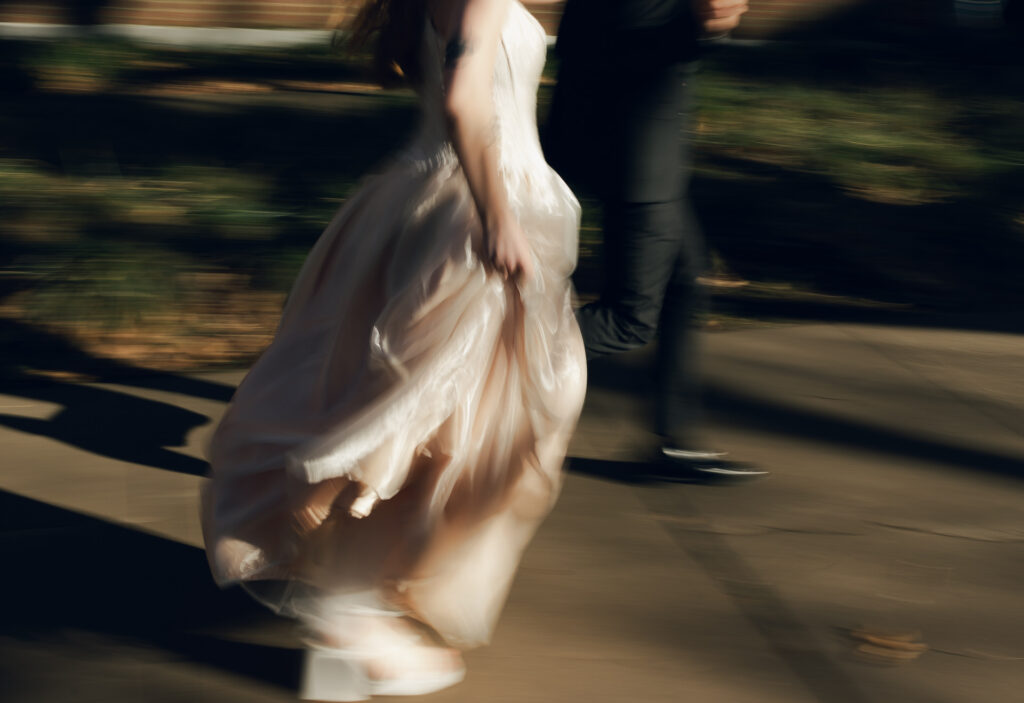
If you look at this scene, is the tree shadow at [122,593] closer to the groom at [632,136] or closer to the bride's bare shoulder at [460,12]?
the groom at [632,136]

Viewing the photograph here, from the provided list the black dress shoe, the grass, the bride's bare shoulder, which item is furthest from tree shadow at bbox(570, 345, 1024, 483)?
the bride's bare shoulder

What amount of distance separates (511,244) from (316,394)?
22.4 inches

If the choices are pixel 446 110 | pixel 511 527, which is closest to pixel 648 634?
pixel 511 527

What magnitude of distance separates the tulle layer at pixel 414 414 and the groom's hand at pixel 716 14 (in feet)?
2.86

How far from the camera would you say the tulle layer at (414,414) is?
2.52 m

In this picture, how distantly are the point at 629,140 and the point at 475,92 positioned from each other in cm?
113

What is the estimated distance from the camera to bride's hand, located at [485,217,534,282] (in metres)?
2.46

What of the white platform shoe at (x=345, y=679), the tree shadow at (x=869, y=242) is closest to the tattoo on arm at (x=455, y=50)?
the white platform shoe at (x=345, y=679)

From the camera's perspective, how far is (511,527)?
8.80 feet

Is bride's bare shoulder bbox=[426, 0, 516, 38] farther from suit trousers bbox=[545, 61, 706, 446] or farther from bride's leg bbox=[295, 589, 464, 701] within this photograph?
bride's leg bbox=[295, 589, 464, 701]

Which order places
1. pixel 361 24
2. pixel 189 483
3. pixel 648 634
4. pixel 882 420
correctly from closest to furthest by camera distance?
pixel 361 24 < pixel 648 634 < pixel 189 483 < pixel 882 420

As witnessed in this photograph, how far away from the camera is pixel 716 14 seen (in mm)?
3289

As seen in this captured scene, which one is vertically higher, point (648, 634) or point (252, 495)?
point (252, 495)

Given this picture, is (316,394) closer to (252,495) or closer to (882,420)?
(252,495)
